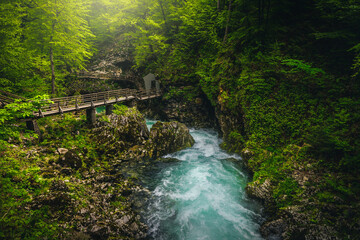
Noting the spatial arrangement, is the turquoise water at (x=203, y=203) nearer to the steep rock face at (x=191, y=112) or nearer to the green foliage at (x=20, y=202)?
the green foliage at (x=20, y=202)

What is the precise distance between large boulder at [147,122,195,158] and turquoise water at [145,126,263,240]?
1.68 metres

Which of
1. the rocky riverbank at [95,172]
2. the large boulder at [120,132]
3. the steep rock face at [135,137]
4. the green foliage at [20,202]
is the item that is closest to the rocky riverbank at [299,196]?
the rocky riverbank at [95,172]

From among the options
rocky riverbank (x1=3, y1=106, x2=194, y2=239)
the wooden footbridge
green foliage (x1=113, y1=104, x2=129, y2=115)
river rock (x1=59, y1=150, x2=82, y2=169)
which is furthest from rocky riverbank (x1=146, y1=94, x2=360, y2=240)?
the wooden footbridge

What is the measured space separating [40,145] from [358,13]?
17199 millimetres

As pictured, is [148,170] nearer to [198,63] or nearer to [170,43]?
[198,63]

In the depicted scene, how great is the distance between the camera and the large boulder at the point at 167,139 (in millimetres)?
12572

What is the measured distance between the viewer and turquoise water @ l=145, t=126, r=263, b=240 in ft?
21.9

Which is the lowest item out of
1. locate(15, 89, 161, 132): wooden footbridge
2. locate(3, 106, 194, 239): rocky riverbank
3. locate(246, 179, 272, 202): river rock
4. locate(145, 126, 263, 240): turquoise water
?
locate(145, 126, 263, 240): turquoise water

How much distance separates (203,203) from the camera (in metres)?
8.16

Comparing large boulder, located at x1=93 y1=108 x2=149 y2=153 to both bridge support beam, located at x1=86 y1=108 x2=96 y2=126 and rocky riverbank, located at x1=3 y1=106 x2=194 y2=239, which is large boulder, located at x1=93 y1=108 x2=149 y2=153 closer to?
rocky riverbank, located at x1=3 y1=106 x2=194 y2=239

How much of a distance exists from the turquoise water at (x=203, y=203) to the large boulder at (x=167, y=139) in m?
1.68

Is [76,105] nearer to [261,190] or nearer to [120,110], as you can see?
[120,110]

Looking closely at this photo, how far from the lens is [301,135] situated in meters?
7.73

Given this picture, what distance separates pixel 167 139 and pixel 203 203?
6.30m
